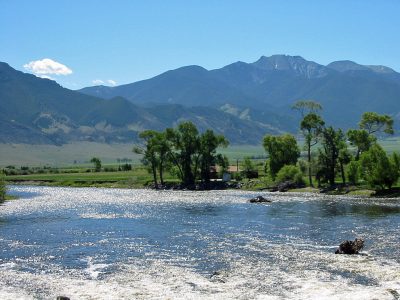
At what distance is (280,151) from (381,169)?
45607mm

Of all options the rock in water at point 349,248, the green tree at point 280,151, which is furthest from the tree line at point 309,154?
the rock in water at point 349,248

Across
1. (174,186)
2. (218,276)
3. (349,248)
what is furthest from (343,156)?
(218,276)

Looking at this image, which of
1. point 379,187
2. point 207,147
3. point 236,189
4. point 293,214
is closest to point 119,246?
point 293,214

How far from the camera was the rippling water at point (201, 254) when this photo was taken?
3797cm

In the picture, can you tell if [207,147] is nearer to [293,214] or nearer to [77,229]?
[293,214]

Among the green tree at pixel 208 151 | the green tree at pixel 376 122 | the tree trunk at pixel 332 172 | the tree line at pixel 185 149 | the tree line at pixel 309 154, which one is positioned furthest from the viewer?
the green tree at pixel 208 151

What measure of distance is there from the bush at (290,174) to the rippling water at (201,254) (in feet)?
158

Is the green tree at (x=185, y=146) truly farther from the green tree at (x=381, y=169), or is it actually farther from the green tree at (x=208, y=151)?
the green tree at (x=381, y=169)

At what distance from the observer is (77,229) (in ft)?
229

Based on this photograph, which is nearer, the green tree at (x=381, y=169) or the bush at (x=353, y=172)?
the green tree at (x=381, y=169)

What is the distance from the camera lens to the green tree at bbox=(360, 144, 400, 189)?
363 ft

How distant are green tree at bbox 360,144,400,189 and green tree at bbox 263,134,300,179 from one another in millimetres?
38962

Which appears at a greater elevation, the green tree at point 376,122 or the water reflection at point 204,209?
the green tree at point 376,122

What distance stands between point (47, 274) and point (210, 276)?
1288 centimetres
